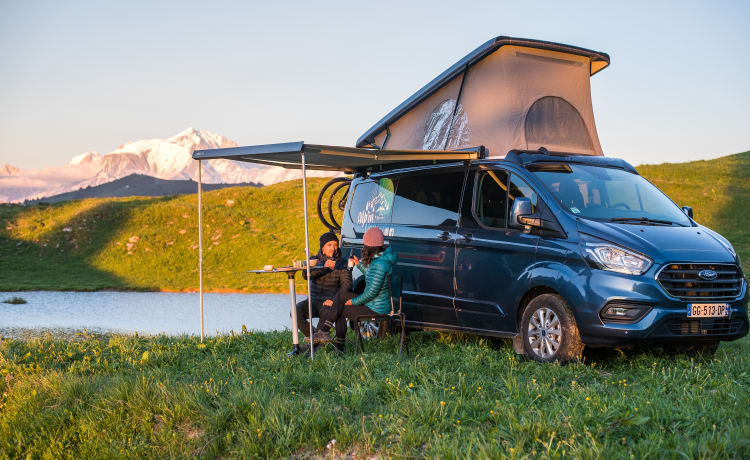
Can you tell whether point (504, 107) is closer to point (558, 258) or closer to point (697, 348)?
point (558, 258)

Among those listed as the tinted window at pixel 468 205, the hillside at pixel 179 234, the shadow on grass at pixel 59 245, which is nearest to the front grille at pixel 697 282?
the tinted window at pixel 468 205

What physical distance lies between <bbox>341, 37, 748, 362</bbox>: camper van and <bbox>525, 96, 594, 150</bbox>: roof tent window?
0.02m

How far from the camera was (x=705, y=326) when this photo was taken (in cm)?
709

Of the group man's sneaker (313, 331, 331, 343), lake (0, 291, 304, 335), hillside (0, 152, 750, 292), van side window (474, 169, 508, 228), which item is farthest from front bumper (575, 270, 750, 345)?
hillside (0, 152, 750, 292)

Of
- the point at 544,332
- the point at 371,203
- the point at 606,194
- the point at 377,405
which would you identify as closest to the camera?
the point at 377,405

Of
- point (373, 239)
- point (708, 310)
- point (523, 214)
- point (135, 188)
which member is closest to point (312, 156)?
point (373, 239)

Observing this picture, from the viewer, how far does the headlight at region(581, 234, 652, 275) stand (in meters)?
6.89

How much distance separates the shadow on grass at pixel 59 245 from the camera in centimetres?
2686

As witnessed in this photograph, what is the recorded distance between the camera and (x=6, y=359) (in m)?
8.40

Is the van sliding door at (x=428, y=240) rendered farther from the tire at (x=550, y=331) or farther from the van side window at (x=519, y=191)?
the tire at (x=550, y=331)

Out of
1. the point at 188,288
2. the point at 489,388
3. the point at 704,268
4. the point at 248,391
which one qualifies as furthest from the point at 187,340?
the point at 188,288

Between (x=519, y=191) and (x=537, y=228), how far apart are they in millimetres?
611

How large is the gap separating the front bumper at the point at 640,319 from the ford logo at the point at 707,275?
22 centimetres

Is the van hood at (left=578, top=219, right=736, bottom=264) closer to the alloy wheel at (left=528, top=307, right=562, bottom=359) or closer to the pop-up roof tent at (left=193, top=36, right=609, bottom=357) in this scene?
the alloy wheel at (left=528, top=307, right=562, bottom=359)
